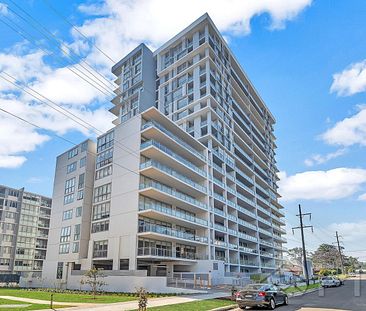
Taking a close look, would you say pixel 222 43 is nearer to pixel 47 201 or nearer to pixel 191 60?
pixel 191 60

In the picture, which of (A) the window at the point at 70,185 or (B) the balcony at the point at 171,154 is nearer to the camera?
(B) the balcony at the point at 171,154

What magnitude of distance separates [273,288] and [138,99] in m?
48.3

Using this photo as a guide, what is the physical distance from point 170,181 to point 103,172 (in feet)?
32.7

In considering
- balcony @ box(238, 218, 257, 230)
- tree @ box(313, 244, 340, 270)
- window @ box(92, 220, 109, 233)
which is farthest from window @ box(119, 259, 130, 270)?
tree @ box(313, 244, 340, 270)

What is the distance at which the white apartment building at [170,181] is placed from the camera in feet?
131

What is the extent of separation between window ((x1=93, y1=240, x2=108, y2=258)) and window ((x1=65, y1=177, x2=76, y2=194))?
36.4 feet

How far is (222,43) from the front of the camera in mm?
66688

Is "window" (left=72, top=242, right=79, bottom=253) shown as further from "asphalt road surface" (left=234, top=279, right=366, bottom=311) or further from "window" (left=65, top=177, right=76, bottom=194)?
"asphalt road surface" (left=234, top=279, right=366, bottom=311)

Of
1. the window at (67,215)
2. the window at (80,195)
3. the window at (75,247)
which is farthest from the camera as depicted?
the window at (67,215)

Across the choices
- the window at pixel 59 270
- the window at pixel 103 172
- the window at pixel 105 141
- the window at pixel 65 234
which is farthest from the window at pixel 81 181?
the window at pixel 59 270

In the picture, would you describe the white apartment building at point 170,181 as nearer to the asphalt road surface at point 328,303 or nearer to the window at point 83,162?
the window at point 83,162

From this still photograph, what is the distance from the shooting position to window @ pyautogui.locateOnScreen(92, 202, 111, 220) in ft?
143

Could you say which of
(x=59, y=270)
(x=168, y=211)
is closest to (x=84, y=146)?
(x=59, y=270)

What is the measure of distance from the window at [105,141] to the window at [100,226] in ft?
35.5
